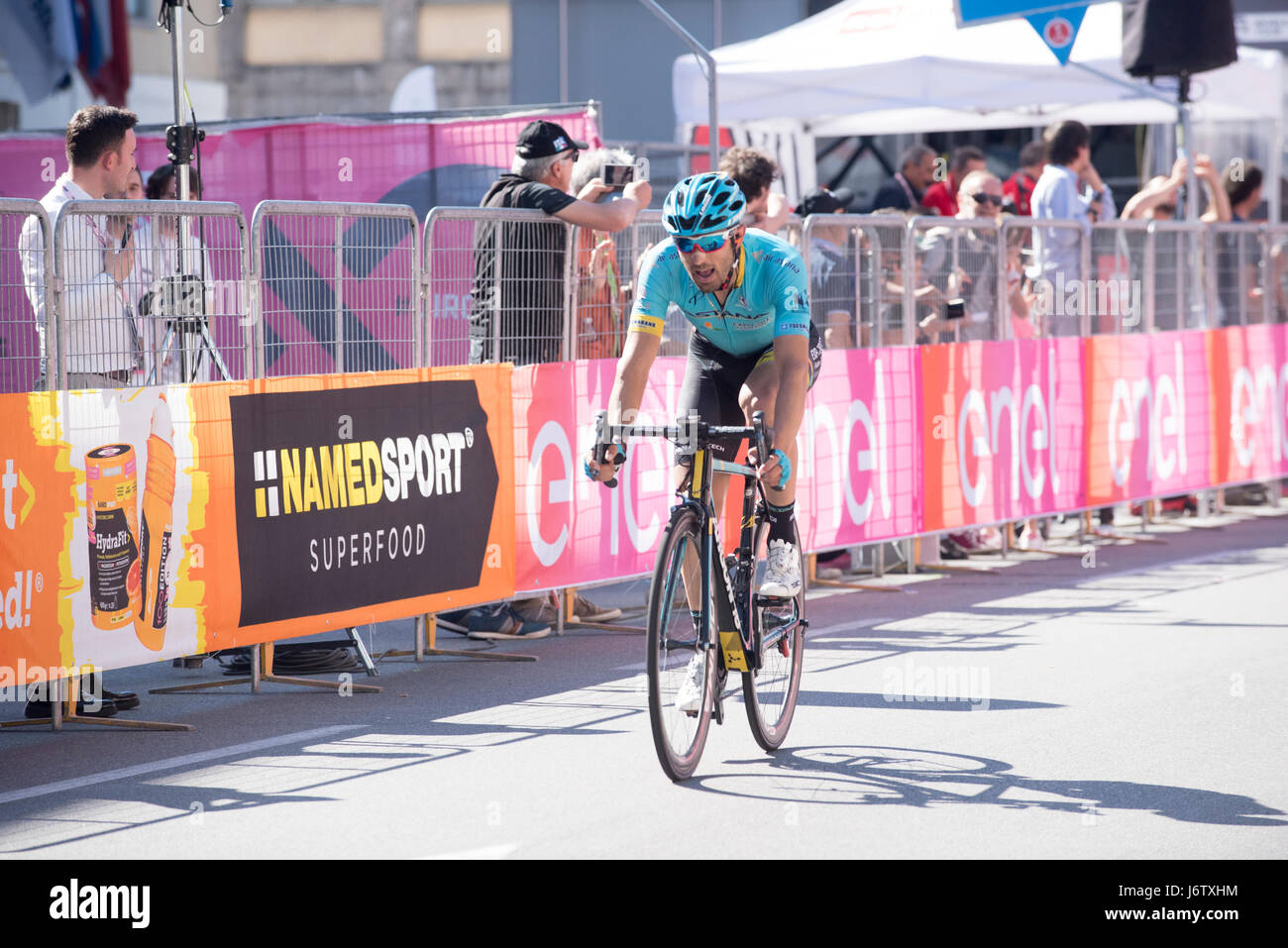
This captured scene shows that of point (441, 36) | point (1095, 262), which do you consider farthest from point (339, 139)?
point (441, 36)

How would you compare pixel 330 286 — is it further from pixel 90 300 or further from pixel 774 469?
pixel 774 469

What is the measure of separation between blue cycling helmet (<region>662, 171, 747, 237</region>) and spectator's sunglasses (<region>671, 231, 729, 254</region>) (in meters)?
0.03

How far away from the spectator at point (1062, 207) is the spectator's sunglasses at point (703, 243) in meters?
6.62

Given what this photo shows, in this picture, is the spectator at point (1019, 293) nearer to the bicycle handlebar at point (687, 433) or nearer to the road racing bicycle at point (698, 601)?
the road racing bicycle at point (698, 601)

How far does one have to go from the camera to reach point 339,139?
13.8 meters

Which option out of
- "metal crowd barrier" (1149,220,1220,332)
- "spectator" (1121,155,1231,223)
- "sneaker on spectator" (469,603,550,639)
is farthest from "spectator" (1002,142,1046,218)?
"sneaker on spectator" (469,603,550,639)

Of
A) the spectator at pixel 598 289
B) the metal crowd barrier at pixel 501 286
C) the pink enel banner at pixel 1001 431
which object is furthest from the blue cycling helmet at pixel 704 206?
the pink enel banner at pixel 1001 431

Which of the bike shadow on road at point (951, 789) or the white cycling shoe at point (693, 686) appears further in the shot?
the white cycling shoe at point (693, 686)

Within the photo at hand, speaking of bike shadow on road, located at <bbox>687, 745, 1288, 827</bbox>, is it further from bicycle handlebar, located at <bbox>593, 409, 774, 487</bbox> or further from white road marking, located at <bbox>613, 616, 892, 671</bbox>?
white road marking, located at <bbox>613, 616, 892, 671</bbox>

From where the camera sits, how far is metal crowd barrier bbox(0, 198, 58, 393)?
23.0 feet

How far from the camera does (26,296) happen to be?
A: 23.7ft

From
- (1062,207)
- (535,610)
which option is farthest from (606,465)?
(1062,207)

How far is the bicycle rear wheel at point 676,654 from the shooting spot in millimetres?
6078
